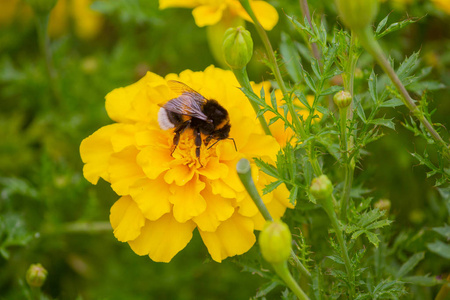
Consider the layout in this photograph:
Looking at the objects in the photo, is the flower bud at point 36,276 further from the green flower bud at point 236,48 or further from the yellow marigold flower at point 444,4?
the yellow marigold flower at point 444,4

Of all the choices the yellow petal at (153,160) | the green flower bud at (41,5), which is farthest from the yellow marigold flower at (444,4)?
the green flower bud at (41,5)

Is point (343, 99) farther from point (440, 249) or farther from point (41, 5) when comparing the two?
point (41, 5)

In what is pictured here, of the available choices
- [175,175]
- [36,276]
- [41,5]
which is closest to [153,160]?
[175,175]

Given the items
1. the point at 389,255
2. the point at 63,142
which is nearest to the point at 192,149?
the point at 389,255

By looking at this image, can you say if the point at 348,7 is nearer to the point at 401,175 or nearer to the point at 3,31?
the point at 401,175

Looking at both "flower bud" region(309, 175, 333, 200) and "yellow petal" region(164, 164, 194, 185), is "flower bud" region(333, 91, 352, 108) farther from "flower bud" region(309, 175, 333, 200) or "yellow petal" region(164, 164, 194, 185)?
"yellow petal" region(164, 164, 194, 185)

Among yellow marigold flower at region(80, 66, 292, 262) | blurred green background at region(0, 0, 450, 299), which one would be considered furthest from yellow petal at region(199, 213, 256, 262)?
blurred green background at region(0, 0, 450, 299)
